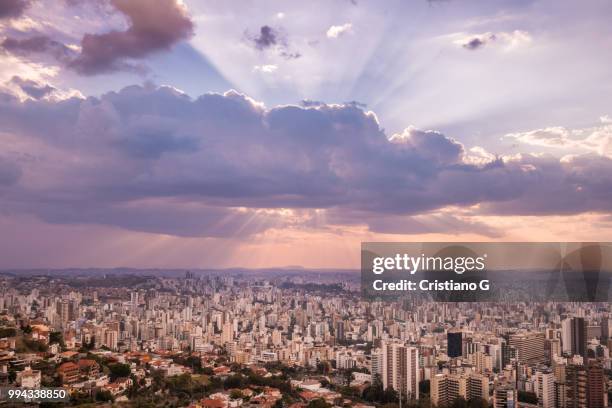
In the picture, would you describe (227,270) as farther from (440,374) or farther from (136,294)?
(440,374)

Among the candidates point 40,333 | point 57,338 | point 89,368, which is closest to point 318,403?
point 89,368

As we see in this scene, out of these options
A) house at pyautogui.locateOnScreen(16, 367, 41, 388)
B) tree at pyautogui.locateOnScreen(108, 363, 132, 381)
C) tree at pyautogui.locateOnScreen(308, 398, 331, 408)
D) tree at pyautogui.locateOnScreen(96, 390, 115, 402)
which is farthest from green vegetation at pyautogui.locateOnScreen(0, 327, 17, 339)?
tree at pyautogui.locateOnScreen(308, 398, 331, 408)

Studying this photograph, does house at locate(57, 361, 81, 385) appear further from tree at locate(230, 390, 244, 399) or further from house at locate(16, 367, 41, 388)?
tree at locate(230, 390, 244, 399)

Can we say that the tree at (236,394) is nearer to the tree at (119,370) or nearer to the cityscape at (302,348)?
the cityscape at (302,348)

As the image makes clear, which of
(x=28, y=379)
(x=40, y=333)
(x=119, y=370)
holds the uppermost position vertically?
(x=40, y=333)

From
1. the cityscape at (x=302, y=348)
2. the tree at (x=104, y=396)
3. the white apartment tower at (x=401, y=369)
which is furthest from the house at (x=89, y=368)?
the white apartment tower at (x=401, y=369)

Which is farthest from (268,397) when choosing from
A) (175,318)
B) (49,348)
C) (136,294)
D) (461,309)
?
(136,294)

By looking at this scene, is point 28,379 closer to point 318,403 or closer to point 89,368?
point 89,368

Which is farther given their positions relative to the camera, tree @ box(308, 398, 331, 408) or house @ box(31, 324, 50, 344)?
house @ box(31, 324, 50, 344)

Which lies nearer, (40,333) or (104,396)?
(104,396)
